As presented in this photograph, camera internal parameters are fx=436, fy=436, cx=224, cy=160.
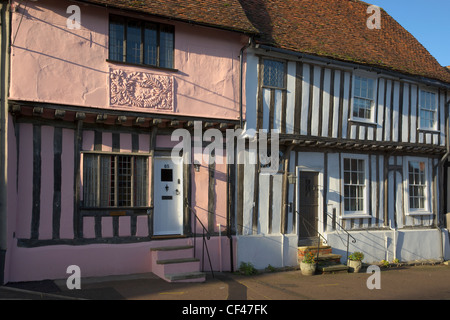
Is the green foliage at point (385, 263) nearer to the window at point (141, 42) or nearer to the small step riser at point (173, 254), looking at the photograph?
Answer: the small step riser at point (173, 254)

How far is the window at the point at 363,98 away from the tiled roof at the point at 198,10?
4299mm

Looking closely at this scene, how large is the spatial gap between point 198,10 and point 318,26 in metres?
4.91

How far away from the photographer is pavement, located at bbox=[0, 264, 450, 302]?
7977 mm

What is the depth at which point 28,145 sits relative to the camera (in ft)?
29.4

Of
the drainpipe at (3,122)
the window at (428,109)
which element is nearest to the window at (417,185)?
the window at (428,109)

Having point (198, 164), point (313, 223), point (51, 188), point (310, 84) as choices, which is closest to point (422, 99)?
point (310, 84)

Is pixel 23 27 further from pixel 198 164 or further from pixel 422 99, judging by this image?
pixel 422 99

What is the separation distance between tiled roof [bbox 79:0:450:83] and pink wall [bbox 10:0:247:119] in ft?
1.44

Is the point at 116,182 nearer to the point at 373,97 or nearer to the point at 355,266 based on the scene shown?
the point at 355,266

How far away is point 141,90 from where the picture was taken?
32.3 ft

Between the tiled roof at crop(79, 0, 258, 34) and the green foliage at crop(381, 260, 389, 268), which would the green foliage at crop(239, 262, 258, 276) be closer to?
the green foliage at crop(381, 260, 389, 268)

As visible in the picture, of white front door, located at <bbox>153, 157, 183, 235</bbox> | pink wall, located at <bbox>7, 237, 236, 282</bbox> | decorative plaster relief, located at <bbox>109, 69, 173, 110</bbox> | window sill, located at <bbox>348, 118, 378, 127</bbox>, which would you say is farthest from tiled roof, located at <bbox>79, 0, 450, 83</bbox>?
pink wall, located at <bbox>7, 237, 236, 282</bbox>

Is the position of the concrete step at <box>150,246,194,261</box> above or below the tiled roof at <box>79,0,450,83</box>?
below

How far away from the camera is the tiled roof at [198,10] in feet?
31.7
